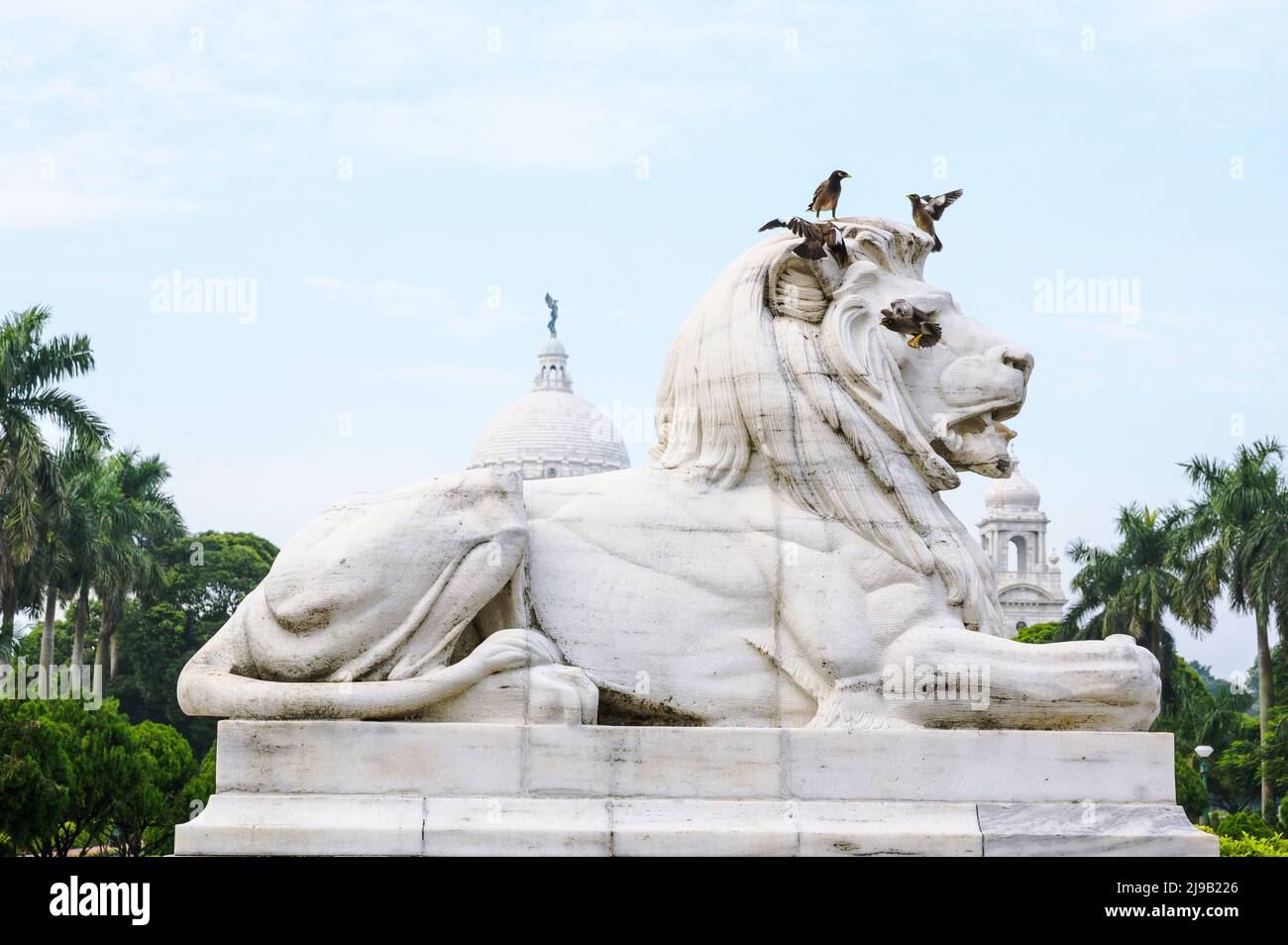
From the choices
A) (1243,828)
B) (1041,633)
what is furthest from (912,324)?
(1041,633)

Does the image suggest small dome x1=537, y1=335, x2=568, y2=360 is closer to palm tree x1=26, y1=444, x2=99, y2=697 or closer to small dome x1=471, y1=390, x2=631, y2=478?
small dome x1=471, y1=390, x2=631, y2=478

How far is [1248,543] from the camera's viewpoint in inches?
1451

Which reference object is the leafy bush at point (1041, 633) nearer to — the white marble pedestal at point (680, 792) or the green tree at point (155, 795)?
the green tree at point (155, 795)

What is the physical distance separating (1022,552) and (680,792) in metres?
84.8

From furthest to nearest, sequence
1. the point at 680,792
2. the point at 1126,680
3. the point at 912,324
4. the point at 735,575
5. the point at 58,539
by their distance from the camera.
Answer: the point at 58,539 < the point at 912,324 < the point at 735,575 < the point at 1126,680 < the point at 680,792

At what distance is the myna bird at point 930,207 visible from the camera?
945cm

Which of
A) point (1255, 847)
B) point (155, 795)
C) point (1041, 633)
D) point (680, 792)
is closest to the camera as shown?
point (680, 792)

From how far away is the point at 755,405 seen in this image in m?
8.73

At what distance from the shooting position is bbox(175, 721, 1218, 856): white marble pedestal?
7785 millimetres

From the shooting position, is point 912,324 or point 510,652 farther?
point 912,324

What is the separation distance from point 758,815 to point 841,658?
2.82 feet

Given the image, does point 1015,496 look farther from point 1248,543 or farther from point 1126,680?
point 1126,680
